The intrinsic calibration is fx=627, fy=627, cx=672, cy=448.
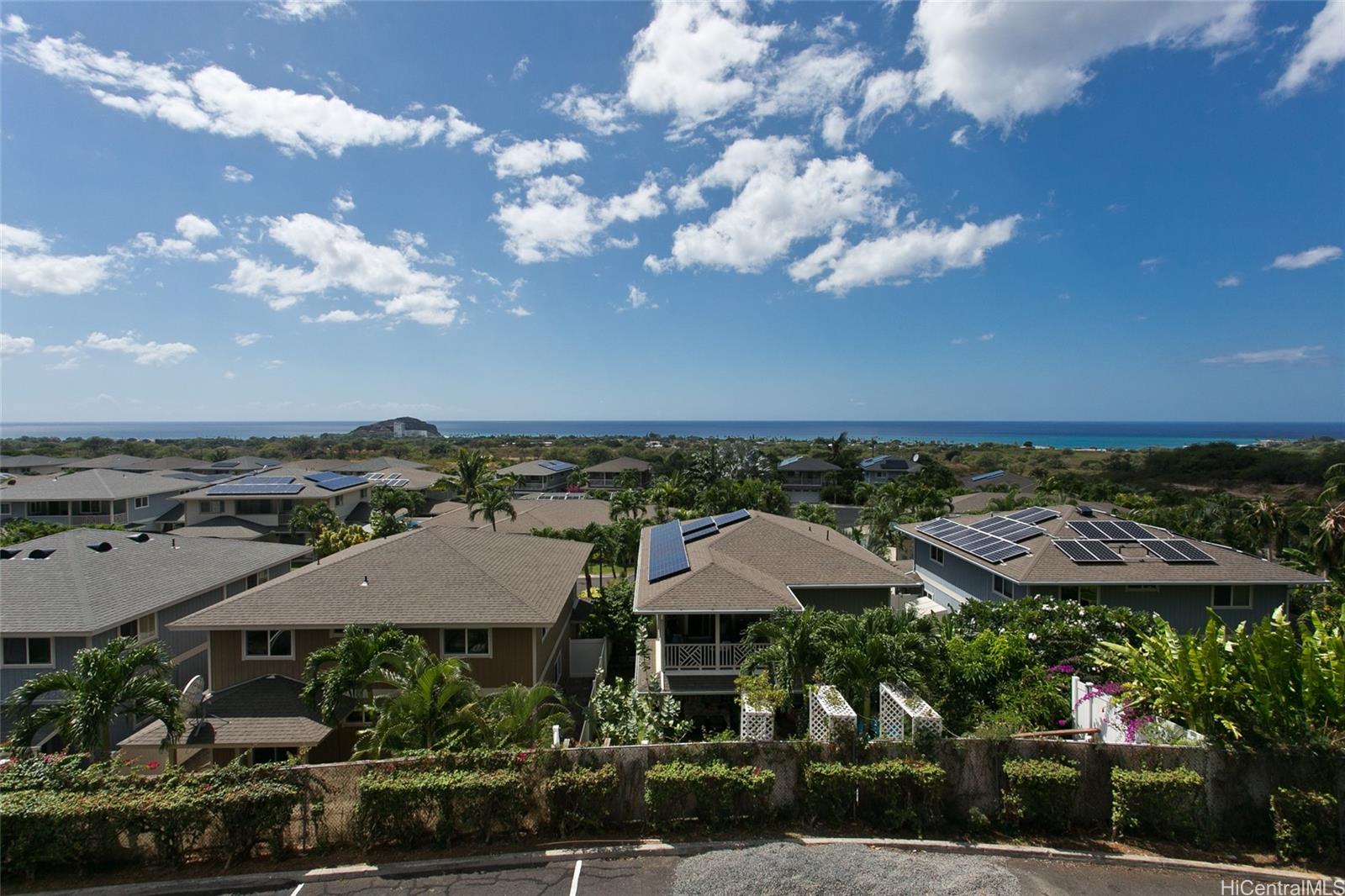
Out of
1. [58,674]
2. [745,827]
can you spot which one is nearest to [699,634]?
[745,827]

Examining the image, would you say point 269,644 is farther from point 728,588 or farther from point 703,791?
point 703,791

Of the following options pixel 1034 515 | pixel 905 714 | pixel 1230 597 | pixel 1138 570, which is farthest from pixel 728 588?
pixel 1230 597

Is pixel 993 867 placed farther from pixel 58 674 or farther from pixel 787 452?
pixel 787 452

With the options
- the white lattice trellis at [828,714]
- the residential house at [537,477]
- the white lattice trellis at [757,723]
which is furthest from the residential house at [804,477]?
the white lattice trellis at [757,723]

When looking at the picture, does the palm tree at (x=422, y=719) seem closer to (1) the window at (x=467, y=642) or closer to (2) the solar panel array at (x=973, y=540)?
(1) the window at (x=467, y=642)

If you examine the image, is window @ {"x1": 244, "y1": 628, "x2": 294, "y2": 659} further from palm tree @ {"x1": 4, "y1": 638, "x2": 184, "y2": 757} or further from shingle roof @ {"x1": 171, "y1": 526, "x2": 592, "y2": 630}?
palm tree @ {"x1": 4, "y1": 638, "x2": 184, "y2": 757}

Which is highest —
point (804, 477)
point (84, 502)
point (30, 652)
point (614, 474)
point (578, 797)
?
point (84, 502)
